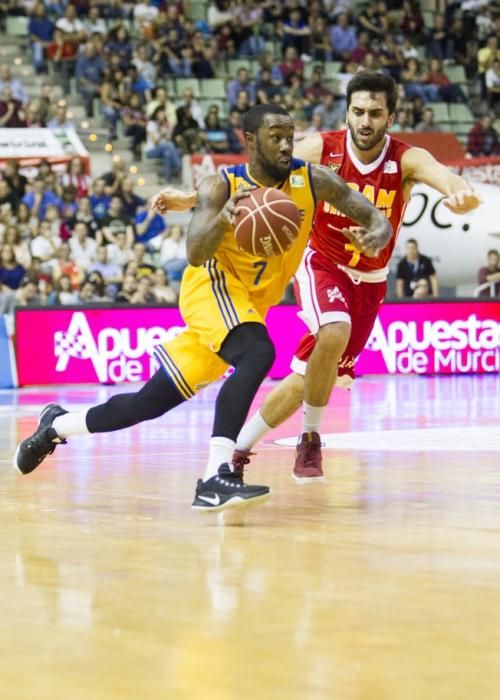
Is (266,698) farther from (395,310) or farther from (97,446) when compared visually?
(395,310)

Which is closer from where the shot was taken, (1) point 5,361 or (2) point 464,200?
(2) point 464,200

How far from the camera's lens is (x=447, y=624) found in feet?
12.4

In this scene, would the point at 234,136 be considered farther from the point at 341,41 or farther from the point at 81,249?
the point at 341,41

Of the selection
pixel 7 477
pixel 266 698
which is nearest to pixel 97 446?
pixel 7 477

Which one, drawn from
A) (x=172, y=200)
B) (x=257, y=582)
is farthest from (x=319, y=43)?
(x=257, y=582)

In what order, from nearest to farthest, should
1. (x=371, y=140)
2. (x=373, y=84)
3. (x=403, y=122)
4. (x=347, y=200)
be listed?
(x=347, y=200) → (x=373, y=84) → (x=371, y=140) → (x=403, y=122)

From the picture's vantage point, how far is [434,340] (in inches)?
666

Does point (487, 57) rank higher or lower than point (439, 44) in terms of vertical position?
lower

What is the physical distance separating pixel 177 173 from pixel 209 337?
51.0ft

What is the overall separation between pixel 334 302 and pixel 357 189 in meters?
0.60

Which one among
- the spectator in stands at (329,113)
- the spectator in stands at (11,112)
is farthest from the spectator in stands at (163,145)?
the spectator in stands at (329,113)

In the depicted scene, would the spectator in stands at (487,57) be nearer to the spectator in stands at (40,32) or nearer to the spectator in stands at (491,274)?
the spectator in stands at (491,274)

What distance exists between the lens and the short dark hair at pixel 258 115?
6.06m

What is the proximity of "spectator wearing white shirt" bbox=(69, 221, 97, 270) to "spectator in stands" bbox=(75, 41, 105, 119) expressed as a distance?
14.4 ft
